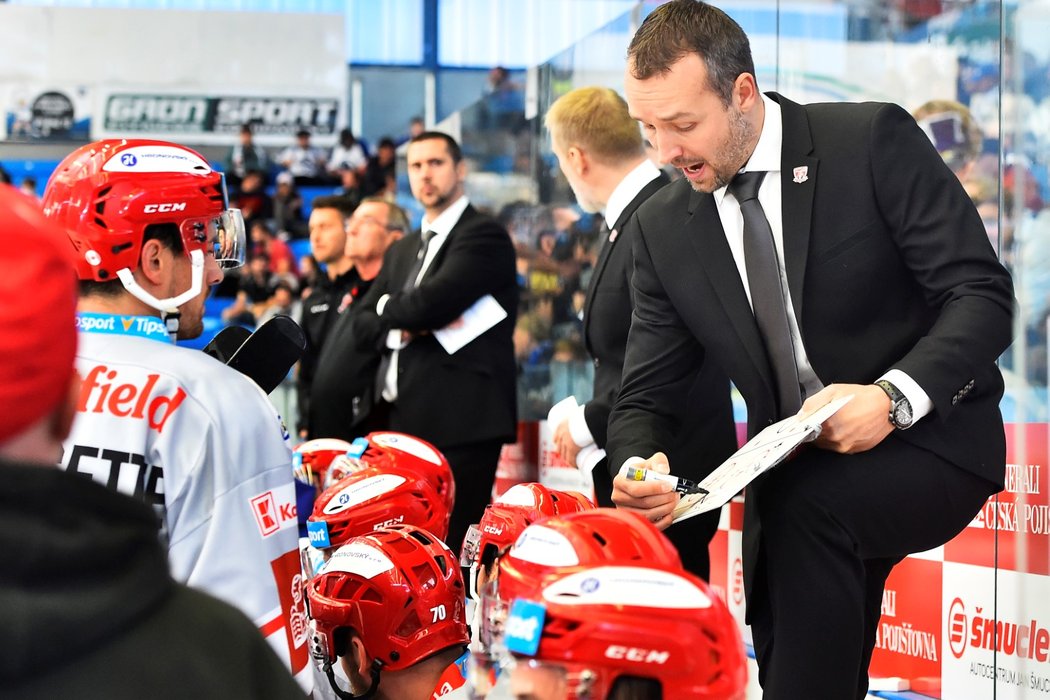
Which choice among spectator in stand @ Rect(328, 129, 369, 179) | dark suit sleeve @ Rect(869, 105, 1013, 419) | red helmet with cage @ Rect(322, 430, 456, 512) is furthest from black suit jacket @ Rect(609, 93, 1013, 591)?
spectator in stand @ Rect(328, 129, 369, 179)

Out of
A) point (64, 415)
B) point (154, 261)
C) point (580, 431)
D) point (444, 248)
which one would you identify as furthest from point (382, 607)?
point (444, 248)

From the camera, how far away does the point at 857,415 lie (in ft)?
7.28

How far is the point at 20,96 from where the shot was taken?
1989cm

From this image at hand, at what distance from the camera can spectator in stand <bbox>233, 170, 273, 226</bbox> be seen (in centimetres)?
1777

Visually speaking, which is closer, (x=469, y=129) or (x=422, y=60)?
(x=469, y=129)

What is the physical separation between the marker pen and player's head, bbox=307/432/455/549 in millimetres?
1598

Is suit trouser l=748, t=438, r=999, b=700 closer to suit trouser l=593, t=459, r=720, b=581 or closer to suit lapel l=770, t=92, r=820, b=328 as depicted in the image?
suit lapel l=770, t=92, r=820, b=328

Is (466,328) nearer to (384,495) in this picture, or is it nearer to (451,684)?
(384,495)

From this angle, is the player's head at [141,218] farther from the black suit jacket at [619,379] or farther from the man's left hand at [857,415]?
the black suit jacket at [619,379]

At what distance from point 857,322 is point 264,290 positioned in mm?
13231

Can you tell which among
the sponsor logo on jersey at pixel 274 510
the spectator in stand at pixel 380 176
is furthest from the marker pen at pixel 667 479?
the spectator in stand at pixel 380 176

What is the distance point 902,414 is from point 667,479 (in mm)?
425

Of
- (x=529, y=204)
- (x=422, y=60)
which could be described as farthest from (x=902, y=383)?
(x=422, y=60)

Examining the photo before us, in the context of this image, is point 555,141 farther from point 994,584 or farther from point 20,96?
point 20,96
